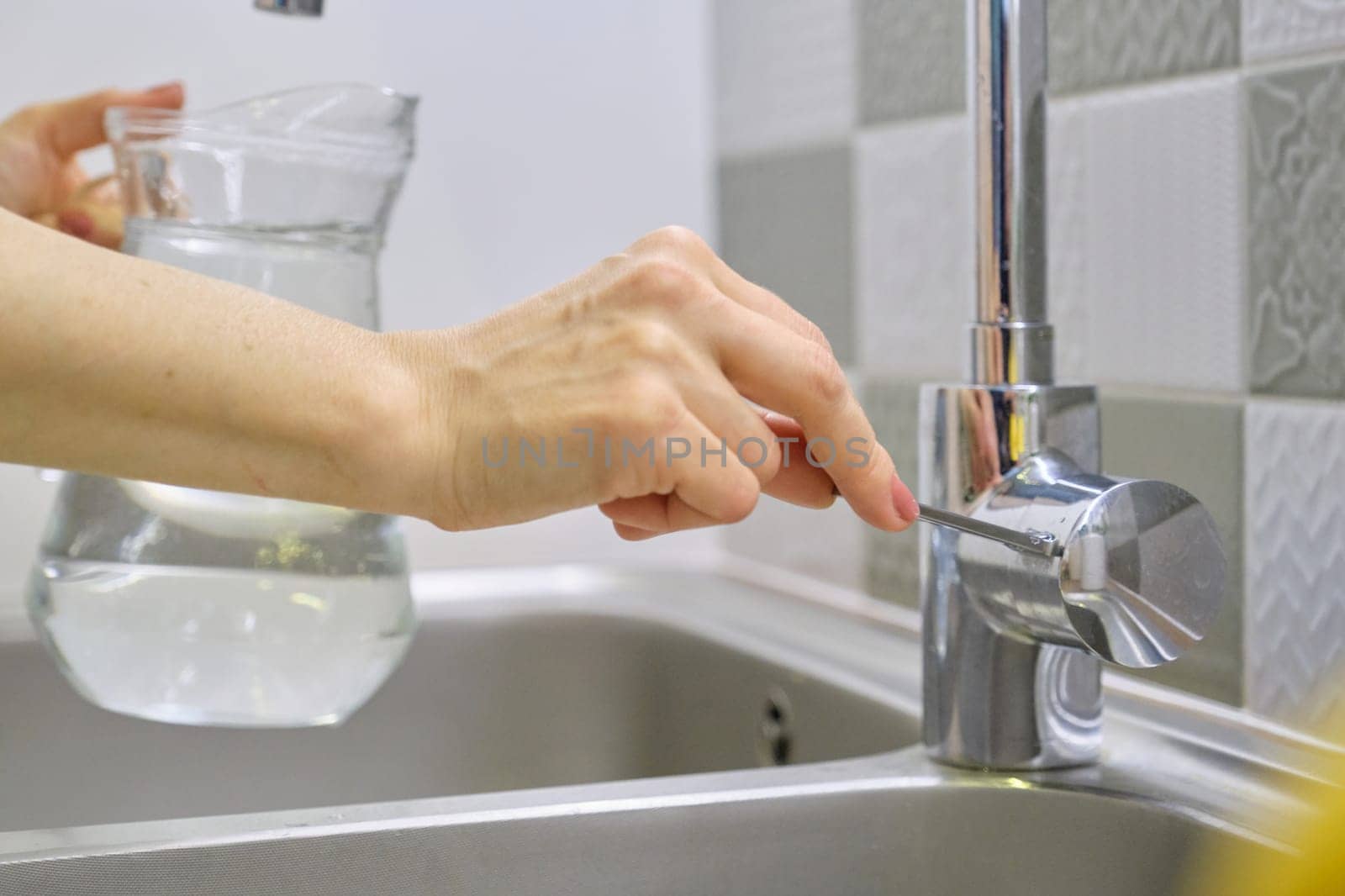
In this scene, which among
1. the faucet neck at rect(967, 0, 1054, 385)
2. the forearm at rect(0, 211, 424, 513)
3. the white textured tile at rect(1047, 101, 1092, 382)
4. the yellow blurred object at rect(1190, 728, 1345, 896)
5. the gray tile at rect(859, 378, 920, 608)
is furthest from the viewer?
the gray tile at rect(859, 378, 920, 608)

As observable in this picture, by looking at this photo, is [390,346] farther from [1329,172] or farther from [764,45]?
[764,45]

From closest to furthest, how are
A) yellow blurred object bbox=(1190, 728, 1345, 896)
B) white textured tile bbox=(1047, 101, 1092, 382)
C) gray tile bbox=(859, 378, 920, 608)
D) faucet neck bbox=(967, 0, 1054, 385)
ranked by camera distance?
yellow blurred object bbox=(1190, 728, 1345, 896) → faucet neck bbox=(967, 0, 1054, 385) → white textured tile bbox=(1047, 101, 1092, 382) → gray tile bbox=(859, 378, 920, 608)

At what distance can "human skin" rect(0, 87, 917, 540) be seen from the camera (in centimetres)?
35

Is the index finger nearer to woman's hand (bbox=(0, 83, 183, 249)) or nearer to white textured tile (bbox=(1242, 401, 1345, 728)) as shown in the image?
white textured tile (bbox=(1242, 401, 1345, 728))

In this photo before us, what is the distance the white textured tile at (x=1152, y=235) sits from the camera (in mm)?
548

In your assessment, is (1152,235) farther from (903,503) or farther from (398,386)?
(398,386)

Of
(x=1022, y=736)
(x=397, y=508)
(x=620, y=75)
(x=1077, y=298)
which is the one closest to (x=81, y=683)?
(x=397, y=508)

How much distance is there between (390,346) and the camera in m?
0.37

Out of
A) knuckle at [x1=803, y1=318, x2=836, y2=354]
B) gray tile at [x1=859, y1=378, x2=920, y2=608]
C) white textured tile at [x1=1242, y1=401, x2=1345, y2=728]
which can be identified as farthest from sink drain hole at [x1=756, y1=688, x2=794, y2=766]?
knuckle at [x1=803, y1=318, x2=836, y2=354]

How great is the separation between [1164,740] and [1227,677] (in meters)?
0.05

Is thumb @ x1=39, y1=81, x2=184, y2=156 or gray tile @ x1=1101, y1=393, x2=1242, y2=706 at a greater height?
thumb @ x1=39, y1=81, x2=184, y2=156

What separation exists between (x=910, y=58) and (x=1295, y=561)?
352 millimetres

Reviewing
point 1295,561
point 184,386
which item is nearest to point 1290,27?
point 1295,561

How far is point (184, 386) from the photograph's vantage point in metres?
0.35
